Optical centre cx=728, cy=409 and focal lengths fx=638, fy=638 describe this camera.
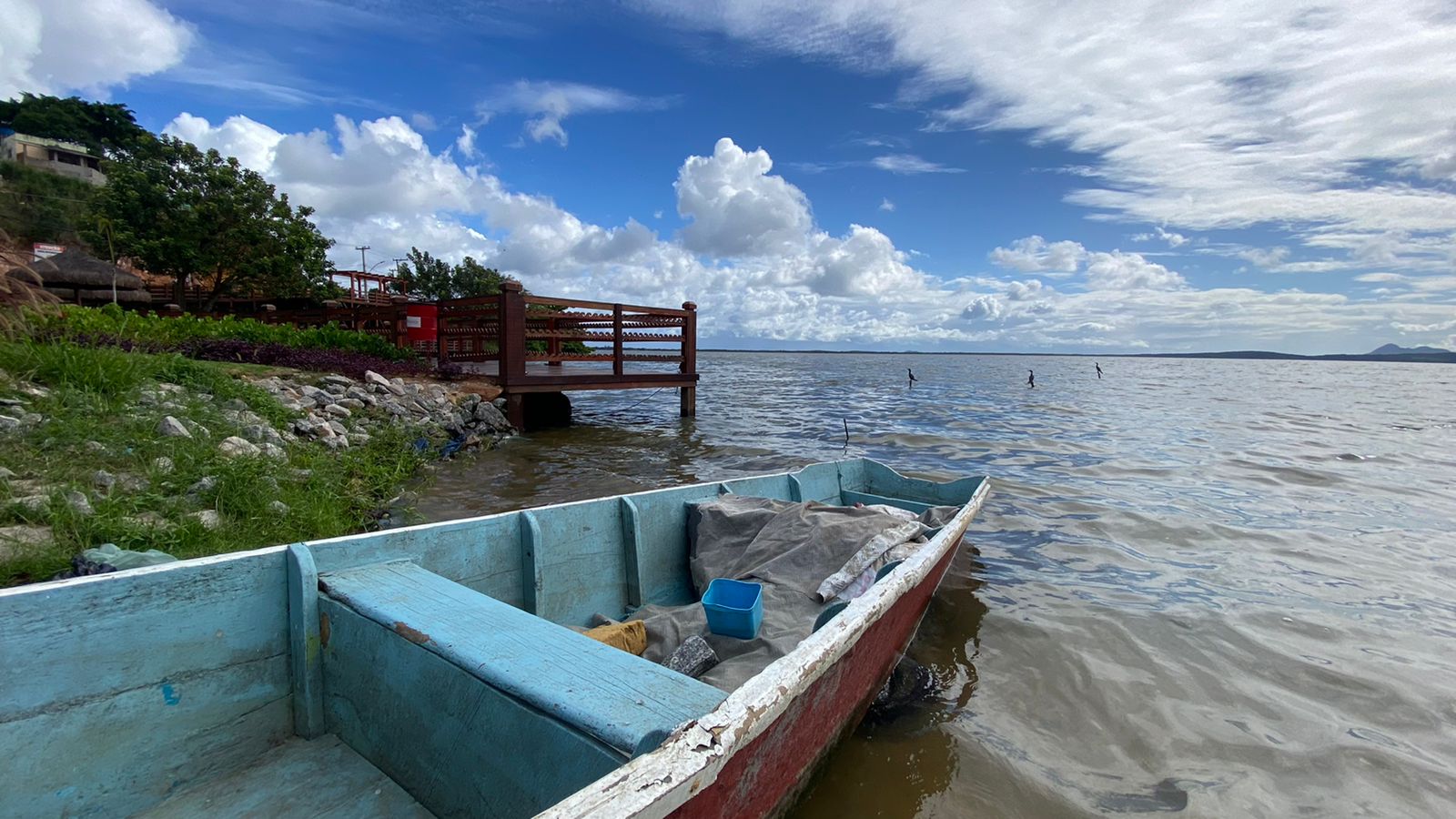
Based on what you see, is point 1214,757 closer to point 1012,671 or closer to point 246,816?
point 1012,671

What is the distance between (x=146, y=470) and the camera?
4.45m

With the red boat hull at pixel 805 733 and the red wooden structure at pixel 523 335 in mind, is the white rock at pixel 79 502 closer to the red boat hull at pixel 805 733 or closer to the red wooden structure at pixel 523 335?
the red boat hull at pixel 805 733

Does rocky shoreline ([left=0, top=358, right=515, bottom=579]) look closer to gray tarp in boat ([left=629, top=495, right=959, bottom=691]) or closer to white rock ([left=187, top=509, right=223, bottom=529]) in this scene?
white rock ([left=187, top=509, right=223, bottom=529])

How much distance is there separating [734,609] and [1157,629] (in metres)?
3.64

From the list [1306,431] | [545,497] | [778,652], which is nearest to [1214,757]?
[778,652]

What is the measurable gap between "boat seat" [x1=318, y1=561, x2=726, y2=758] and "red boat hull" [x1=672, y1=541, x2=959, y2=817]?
20 cm

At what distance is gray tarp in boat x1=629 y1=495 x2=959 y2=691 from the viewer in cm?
304

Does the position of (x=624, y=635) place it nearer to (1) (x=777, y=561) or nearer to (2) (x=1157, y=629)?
(1) (x=777, y=561)

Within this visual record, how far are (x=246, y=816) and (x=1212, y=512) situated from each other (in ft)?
31.0

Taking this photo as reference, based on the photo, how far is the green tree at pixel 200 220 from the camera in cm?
1709

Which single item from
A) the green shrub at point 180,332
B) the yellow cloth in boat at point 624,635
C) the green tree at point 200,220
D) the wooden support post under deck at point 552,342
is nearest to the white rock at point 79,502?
the yellow cloth in boat at point 624,635

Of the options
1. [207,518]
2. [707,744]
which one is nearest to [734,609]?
[707,744]

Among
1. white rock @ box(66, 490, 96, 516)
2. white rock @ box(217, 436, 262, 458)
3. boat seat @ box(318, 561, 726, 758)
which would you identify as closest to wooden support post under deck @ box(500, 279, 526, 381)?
white rock @ box(217, 436, 262, 458)

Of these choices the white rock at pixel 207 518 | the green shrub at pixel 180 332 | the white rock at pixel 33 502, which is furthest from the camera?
the green shrub at pixel 180 332
